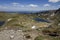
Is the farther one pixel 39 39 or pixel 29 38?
pixel 29 38

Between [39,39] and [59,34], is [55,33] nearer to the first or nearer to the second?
[59,34]

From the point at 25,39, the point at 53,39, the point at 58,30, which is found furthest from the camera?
the point at 58,30

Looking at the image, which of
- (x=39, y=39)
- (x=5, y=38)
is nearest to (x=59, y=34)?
(x=39, y=39)

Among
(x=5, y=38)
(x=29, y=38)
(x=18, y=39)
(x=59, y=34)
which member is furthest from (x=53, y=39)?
(x=5, y=38)

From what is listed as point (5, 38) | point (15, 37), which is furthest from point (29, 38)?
point (5, 38)

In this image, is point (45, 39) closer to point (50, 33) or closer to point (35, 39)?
point (35, 39)

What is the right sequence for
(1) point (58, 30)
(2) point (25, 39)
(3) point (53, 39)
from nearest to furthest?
(3) point (53, 39) → (2) point (25, 39) → (1) point (58, 30)

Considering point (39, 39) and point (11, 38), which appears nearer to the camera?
point (39, 39)

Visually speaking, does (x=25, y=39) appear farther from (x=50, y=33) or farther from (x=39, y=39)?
(x=50, y=33)
